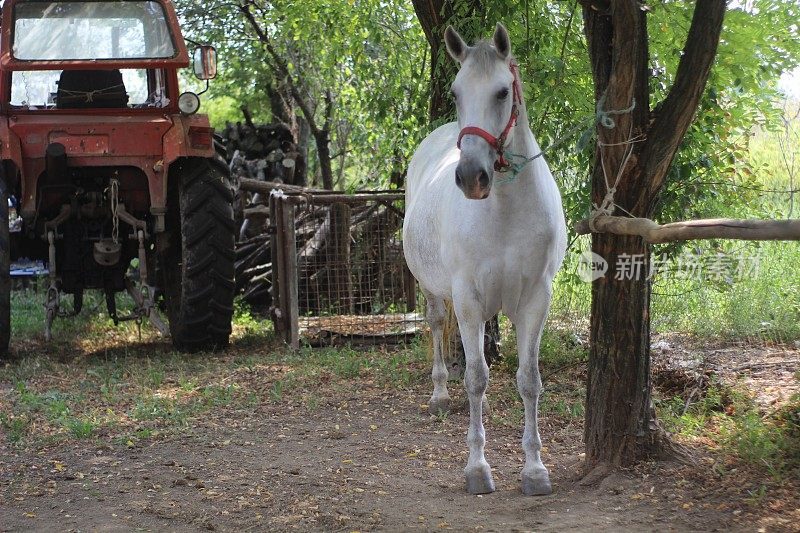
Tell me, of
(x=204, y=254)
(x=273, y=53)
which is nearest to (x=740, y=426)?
(x=204, y=254)

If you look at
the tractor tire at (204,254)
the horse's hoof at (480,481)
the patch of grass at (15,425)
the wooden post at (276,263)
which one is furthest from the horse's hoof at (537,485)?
the wooden post at (276,263)

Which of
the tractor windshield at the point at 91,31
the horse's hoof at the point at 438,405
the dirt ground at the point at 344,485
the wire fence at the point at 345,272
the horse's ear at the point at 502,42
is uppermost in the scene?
the tractor windshield at the point at 91,31

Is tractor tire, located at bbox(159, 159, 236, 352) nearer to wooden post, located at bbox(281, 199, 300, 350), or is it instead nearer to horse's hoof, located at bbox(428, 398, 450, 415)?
wooden post, located at bbox(281, 199, 300, 350)

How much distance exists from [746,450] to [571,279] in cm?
303

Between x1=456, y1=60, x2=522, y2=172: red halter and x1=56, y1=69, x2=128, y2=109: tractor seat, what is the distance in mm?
4650

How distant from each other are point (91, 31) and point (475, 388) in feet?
16.3

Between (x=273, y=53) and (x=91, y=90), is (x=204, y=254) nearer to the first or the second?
(x=91, y=90)

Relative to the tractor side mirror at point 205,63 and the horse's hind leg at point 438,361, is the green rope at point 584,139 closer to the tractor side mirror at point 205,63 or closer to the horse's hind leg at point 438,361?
the horse's hind leg at point 438,361

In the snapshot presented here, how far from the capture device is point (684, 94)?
13.6 ft

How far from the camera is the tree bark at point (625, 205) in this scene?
4207 millimetres

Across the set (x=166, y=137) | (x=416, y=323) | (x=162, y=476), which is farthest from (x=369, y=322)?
(x=162, y=476)

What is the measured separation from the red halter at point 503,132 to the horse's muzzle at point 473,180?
0.56 ft

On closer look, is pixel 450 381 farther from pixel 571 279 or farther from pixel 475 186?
Answer: pixel 475 186

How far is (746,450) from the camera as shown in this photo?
4230mm
